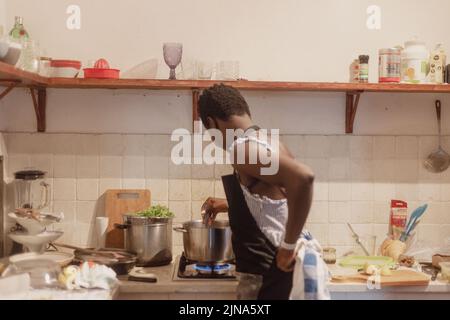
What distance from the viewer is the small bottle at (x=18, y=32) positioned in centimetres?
292

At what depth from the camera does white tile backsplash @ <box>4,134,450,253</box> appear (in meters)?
3.11

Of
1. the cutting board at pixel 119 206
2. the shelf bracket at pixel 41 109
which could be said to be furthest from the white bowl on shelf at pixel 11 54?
the cutting board at pixel 119 206

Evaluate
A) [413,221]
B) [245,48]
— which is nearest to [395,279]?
[413,221]

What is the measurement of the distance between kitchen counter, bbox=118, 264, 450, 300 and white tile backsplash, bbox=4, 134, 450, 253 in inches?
22.1

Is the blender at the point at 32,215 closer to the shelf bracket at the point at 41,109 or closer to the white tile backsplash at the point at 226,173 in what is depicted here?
the white tile backsplash at the point at 226,173

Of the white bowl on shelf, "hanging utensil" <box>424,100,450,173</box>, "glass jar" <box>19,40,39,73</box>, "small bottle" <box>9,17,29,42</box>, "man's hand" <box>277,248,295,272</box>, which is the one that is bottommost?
"man's hand" <box>277,248,295,272</box>

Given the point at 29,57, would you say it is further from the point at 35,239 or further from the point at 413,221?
the point at 413,221

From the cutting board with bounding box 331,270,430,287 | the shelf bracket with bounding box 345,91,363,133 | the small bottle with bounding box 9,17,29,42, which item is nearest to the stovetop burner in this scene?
the cutting board with bounding box 331,270,430,287

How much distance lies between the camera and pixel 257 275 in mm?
2316

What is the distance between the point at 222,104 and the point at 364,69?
103 centimetres

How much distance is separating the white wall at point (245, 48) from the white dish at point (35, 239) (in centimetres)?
60

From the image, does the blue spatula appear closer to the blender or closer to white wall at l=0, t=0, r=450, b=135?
white wall at l=0, t=0, r=450, b=135

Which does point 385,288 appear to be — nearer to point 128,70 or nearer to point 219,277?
point 219,277
